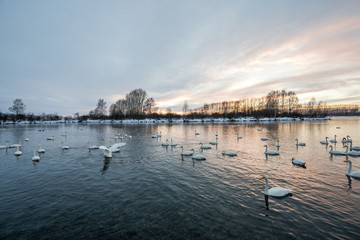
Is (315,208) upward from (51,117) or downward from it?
downward

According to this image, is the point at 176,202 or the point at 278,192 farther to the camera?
the point at 278,192

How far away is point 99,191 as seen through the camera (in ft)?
28.7

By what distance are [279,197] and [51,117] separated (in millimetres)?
148820

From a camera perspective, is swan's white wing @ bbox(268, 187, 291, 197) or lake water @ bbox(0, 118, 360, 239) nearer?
lake water @ bbox(0, 118, 360, 239)

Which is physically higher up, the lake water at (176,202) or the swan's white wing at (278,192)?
the swan's white wing at (278,192)

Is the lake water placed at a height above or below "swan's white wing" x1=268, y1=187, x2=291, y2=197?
below

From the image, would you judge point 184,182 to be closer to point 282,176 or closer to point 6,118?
point 282,176

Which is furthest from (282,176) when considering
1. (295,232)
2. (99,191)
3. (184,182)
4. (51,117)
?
(51,117)

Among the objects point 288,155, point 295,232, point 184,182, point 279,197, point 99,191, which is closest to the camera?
point 295,232

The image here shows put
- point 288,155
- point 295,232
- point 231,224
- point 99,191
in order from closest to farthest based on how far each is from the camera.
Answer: point 295,232
point 231,224
point 99,191
point 288,155

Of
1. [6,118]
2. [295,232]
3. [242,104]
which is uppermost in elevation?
[242,104]

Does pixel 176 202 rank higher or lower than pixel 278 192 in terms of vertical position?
lower

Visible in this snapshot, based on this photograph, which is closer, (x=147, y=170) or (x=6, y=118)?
(x=147, y=170)

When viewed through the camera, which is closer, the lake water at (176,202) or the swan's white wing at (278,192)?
the lake water at (176,202)
